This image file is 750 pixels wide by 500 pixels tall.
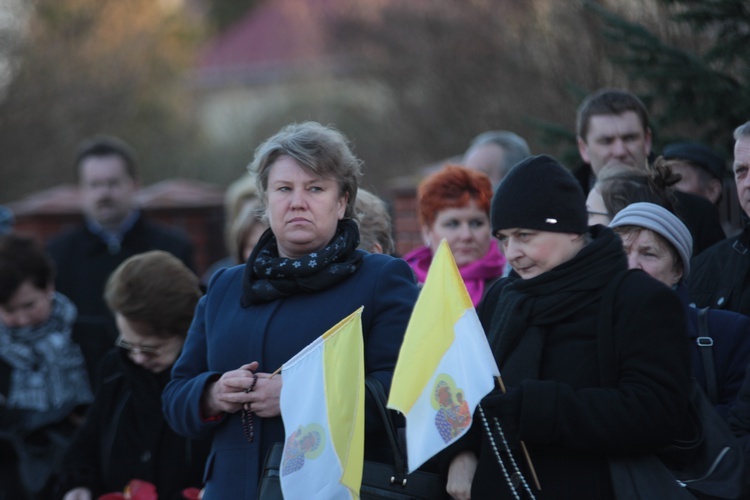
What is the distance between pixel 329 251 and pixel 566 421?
38.1 inches

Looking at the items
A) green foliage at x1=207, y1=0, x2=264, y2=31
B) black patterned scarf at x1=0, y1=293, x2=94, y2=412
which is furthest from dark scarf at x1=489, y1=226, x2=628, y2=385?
green foliage at x1=207, y1=0, x2=264, y2=31

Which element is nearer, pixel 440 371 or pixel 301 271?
pixel 440 371

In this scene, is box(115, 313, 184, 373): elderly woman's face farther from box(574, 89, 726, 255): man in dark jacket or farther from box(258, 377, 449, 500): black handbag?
box(574, 89, 726, 255): man in dark jacket

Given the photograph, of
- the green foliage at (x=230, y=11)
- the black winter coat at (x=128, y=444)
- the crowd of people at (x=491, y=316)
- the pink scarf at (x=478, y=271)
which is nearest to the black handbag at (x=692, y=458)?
the crowd of people at (x=491, y=316)

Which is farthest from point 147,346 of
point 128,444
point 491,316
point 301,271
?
point 491,316

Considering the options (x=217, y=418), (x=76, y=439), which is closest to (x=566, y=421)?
(x=217, y=418)

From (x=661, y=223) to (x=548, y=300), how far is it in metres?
0.76

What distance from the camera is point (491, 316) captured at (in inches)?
137

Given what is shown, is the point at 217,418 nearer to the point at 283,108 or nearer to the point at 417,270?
the point at 417,270

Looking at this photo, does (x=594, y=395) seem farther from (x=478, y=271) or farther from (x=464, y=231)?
(x=464, y=231)

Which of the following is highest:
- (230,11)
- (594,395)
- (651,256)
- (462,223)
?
(230,11)

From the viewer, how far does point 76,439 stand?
15.5ft

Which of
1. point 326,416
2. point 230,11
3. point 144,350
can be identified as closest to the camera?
point 326,416

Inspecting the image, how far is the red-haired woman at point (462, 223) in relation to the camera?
16.2 ft
